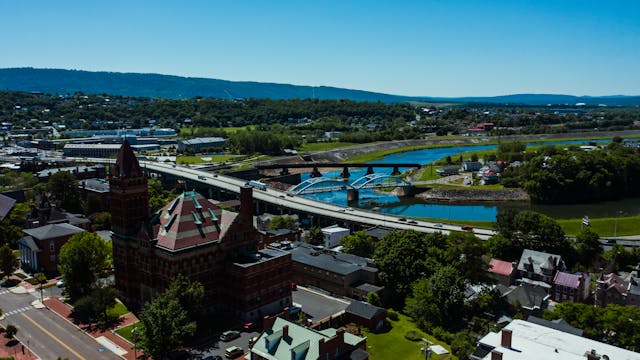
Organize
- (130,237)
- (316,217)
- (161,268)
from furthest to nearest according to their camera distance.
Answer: (316,217), (130,237), (161,268)

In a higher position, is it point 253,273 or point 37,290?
point 253,273

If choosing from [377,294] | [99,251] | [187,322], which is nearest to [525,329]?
[377,294]

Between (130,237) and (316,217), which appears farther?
(316,217)

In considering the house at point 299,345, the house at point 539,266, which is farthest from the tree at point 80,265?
the house at point 539,266

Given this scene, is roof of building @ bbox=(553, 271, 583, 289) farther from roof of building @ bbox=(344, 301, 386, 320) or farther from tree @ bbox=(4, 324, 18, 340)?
tree @ bbox=(4, 324, 18, 340)

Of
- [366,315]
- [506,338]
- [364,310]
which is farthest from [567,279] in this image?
[366,315]

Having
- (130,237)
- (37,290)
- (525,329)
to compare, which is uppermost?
(130,237)

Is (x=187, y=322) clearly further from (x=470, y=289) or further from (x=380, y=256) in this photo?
(x=470, y=289)
